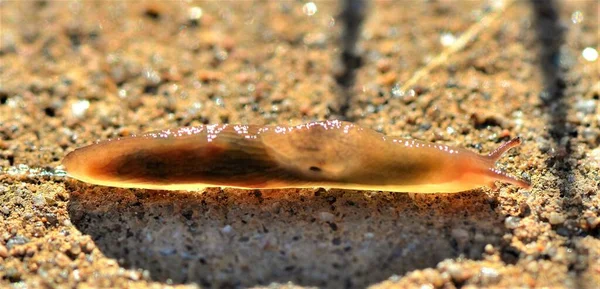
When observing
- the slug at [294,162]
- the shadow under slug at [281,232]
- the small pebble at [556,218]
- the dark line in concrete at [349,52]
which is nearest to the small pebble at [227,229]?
the shadow under slug at [281,232]

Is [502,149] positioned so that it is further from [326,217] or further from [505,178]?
[326,217]

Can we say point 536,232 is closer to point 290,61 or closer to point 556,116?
point 556,116

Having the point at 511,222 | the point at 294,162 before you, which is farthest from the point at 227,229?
the point at 511,222

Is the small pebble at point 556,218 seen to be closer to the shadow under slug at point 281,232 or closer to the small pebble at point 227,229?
the shadow under slug at point 281,232

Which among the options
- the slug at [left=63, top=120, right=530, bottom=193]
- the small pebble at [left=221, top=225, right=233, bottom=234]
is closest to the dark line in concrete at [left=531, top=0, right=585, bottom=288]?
the slug at [left=63, top=120, right=530, bottom=193]

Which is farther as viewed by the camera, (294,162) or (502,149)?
(502,149)

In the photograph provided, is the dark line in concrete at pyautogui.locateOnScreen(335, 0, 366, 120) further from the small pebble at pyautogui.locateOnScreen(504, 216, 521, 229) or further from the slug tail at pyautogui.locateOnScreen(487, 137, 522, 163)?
the small pebble at pyautogui.locateOnScreen(504, 216, 521, 229)

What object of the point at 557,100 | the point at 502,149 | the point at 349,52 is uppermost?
the point at 349,52
